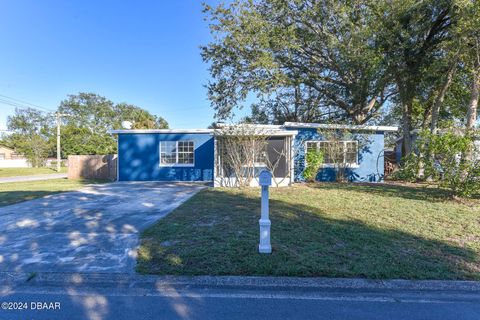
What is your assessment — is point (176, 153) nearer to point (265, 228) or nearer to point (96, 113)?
point (265, 228)

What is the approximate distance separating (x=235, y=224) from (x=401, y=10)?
1174 cm

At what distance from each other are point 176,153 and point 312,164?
284 inches

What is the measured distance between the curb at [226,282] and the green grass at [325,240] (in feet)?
0.39

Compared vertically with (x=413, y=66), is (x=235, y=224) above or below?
below

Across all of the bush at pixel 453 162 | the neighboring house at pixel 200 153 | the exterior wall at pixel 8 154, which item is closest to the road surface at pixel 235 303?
the bush at pixel 453 162

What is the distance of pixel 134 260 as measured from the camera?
400 centimetres

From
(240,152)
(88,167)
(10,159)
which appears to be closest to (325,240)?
(240,152)

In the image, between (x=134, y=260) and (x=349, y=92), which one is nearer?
(x=134, y=260)

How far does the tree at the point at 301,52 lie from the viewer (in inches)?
522

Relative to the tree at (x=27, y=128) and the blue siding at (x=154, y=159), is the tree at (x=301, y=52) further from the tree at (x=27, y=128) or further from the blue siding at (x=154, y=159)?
the tree at (x=27, y=128)

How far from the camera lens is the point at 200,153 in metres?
14.9

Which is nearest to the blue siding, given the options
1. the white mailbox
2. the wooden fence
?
the wooden fence

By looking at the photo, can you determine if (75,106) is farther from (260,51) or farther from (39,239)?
(39,239)

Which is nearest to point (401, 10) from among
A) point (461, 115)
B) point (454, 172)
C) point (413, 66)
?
point (413, 66)
